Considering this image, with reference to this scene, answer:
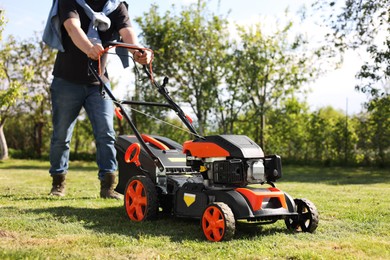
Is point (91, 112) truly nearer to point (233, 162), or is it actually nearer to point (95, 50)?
point (95, 50)

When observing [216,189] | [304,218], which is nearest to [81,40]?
[216,189]

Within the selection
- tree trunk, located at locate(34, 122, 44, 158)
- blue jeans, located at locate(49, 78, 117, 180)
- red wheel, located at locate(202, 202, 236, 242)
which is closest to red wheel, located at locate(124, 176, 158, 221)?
red wheel, located at locate(202, 202, 236, 242)

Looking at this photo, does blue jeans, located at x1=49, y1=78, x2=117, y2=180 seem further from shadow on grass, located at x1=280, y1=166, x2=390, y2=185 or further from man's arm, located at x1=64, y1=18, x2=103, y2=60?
shadow on grass, located at x1=280, y1=166, x2=390, y2=185

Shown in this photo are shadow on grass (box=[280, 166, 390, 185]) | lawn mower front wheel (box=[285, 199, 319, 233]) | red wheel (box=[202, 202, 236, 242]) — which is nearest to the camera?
red wheel (box=[202, 202, 236, 242])

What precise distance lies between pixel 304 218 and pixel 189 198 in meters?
0.80

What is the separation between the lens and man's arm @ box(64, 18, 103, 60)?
4340 mm

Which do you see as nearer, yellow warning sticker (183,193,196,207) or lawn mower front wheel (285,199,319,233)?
lawn mower front wheel (285,199,319,233)

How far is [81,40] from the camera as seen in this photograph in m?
4.58

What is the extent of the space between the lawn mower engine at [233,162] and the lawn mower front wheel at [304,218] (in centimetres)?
27

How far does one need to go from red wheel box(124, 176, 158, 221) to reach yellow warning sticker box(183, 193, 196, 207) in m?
0.30

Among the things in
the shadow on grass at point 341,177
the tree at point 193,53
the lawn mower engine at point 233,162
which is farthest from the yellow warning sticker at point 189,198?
the tree at point 193,53

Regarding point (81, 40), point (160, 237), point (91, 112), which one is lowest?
point (160, 237)

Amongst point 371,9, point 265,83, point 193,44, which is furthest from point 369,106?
point 193,44

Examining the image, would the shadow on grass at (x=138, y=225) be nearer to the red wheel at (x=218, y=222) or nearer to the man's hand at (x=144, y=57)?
the red wheel at (x=218, y=222)
